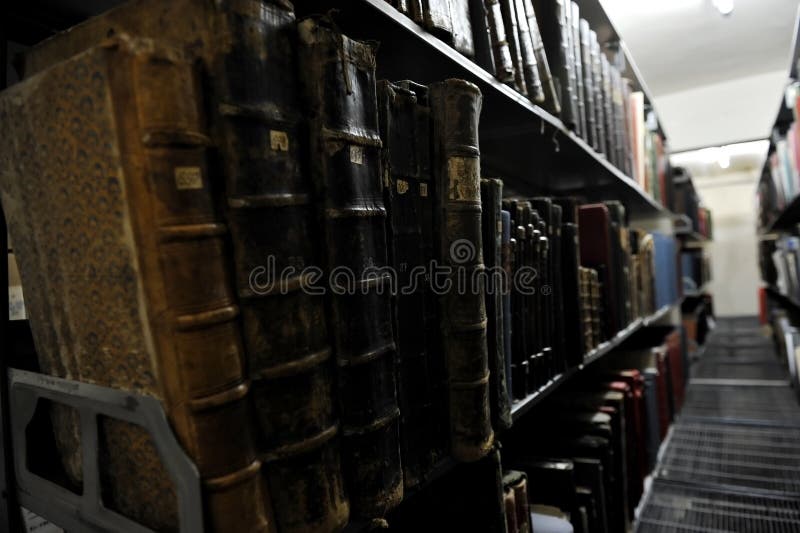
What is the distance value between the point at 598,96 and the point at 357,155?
4.50 feet

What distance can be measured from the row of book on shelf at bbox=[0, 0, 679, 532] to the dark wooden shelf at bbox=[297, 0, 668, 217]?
14cm

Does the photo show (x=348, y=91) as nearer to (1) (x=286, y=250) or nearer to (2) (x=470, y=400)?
(1) (x=286, y=250)

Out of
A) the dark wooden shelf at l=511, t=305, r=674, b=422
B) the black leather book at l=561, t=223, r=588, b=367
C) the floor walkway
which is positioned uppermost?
the black leather book at l=561, t=223, r=588, b=367

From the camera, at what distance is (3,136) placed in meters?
0.48

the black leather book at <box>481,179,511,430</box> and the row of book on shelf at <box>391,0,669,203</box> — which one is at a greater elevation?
the row of book on shelf at <box>391,0,669,203</box>

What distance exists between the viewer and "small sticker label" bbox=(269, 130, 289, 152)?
0.42 meters

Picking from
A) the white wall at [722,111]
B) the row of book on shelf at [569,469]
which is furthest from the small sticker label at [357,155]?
the white wall at [722,111]

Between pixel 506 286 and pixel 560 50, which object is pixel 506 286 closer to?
pixel 506 286

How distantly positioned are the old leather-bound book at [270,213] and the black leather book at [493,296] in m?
0.33

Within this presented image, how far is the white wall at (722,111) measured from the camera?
4.21m

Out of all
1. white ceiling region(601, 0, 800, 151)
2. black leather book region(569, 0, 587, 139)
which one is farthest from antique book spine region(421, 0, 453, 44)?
white ceiling region(601, 0, 800, 151)

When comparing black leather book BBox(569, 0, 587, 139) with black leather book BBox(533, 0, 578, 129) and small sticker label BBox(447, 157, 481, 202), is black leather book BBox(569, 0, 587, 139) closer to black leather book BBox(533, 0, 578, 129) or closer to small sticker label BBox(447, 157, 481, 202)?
black leather book BBox(533, 0, 578, 129)

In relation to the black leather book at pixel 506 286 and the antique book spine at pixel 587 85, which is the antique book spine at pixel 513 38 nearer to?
the black leather book at pixel 506 286

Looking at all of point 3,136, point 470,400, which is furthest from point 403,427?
point 3,136
